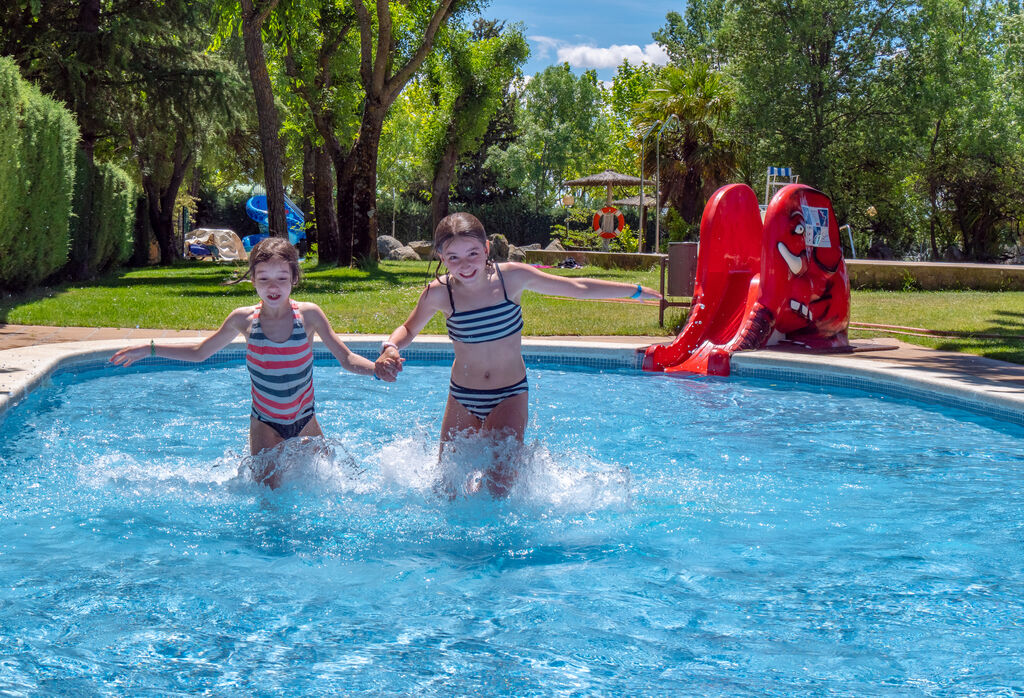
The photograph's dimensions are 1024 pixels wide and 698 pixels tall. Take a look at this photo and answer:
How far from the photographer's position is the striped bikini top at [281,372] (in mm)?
4859

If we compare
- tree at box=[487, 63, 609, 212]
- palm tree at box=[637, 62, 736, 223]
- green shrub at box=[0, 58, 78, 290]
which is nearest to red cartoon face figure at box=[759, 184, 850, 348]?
green shrub at box=[0, 58, 78, 290]

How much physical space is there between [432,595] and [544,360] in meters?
6.68

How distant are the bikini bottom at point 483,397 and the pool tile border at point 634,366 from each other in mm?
4050

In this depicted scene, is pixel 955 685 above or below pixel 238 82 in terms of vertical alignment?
below

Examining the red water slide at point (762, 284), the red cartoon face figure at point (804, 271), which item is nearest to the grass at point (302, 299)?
the red water slide at point (762, 284)

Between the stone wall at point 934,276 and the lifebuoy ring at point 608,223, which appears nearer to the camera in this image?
the stone wall at point 934,276

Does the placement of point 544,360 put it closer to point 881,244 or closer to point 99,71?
point 99,71

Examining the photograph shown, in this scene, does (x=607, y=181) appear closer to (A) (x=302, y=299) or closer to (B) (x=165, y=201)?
(B) (x=165, y=201)

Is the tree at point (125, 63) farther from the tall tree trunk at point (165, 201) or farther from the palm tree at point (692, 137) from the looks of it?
the palm tree at point (692, 137)

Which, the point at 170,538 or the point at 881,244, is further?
the point at 881,244

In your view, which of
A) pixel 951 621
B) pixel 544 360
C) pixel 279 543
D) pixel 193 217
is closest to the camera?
pixel 951 621

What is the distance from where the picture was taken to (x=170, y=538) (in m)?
4.84

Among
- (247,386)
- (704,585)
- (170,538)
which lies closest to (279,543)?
(170,538)

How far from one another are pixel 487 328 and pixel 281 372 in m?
1.09
